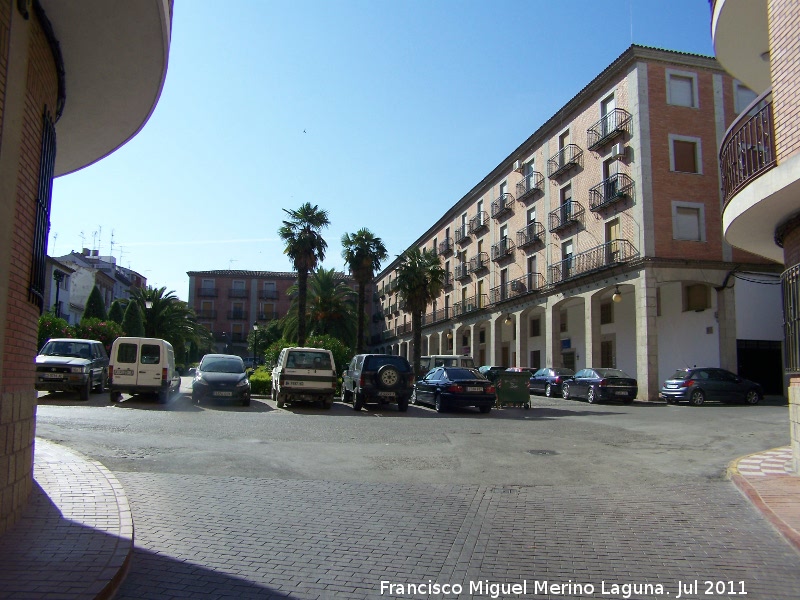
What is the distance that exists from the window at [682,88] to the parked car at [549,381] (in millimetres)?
13316

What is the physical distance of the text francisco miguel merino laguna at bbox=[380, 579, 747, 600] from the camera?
4.50 m

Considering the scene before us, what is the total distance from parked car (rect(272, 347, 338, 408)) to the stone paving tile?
10.9 meters

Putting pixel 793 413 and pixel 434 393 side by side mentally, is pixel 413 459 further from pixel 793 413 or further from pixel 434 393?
pixel 434 393

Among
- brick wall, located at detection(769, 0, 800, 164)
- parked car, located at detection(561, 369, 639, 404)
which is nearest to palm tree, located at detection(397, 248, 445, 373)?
parked car, located at detection(561, 369, 639, 404)

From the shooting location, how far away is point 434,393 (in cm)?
2020

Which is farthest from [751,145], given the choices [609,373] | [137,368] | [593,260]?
[593,260]

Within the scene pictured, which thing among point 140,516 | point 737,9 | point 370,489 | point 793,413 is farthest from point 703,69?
point 140,516

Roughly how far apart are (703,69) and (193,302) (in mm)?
71098

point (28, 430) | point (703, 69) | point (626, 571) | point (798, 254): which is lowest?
point (626, 571)

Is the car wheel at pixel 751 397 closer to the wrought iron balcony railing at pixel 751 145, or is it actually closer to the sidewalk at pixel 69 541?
the wrought iron balcony railing at pixel 751 145

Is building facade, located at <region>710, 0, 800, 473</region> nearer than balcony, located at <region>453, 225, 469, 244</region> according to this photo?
Yes

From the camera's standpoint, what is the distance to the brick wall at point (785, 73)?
25.1 feet

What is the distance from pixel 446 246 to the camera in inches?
2149

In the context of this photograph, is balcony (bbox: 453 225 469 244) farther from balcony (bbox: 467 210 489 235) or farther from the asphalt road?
the asphalt road
